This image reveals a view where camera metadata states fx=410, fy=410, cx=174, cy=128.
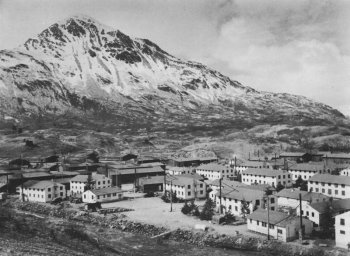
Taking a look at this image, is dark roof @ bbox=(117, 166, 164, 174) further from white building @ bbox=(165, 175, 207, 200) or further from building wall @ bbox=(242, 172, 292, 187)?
building wall @ bbox=(242, 172, 292, 187)

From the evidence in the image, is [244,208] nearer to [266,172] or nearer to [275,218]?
[275,218]

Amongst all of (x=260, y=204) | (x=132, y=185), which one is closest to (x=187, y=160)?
(x=132, y=185)

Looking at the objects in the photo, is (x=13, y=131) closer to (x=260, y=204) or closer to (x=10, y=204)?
(x=10, y=204)

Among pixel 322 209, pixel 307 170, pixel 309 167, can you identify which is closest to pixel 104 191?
pixel 322 209

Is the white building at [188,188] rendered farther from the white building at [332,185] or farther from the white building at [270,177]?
Result: the white building at [332,185]

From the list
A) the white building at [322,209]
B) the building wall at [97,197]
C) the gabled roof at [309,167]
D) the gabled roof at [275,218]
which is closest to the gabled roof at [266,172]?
the gabled roof at [309,167]

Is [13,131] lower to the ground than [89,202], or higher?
higher

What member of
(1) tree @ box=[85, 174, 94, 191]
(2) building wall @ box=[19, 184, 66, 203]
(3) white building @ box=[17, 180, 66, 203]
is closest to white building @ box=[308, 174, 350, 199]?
(1) tree @ box=[85, 174, 94, 191]
